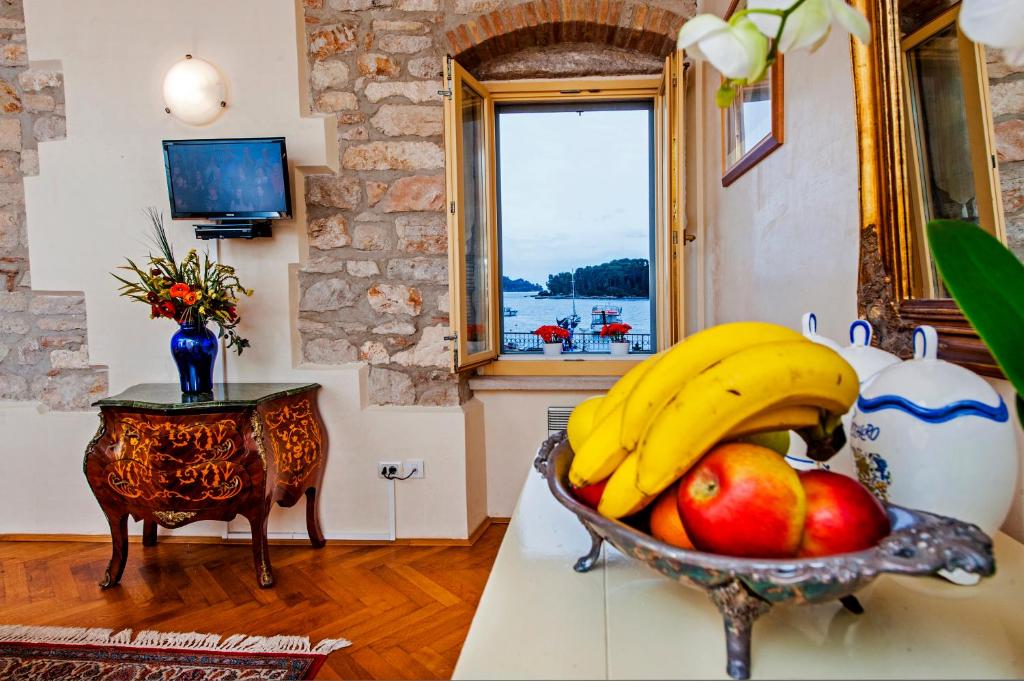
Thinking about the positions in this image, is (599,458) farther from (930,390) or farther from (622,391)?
(930,390)

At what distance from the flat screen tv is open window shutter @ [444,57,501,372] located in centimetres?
76

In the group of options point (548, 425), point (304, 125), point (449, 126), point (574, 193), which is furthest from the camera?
point (574, 193)

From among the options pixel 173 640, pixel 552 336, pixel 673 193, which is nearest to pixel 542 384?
pixel 552 336

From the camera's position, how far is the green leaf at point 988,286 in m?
0.46

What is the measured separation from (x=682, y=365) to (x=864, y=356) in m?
0.38

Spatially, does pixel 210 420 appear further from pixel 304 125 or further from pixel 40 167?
pixel 40 167

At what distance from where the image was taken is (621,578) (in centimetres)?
69

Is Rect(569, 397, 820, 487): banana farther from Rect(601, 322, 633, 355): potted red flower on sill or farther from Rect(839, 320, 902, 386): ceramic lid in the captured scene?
Rect(601, 322, 633, 355): potted red flower on sill

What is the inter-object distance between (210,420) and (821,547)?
7.57 feet

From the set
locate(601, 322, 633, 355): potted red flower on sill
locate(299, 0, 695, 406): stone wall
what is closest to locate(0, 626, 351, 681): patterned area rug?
locate(299, 0, 695, 406): stone wall

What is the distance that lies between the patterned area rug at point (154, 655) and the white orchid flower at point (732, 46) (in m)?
1.95

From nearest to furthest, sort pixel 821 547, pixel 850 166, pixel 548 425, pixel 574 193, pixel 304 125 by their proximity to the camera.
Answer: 1. pixel 821 547
2. pixel 850 166
3. pixel 304 125
4. pixel 548 425
5. pixel 574 193

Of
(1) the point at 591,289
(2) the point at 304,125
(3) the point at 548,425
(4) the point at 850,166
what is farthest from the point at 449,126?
(4) the point at 850,166

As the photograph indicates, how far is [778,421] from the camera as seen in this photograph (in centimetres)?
59
